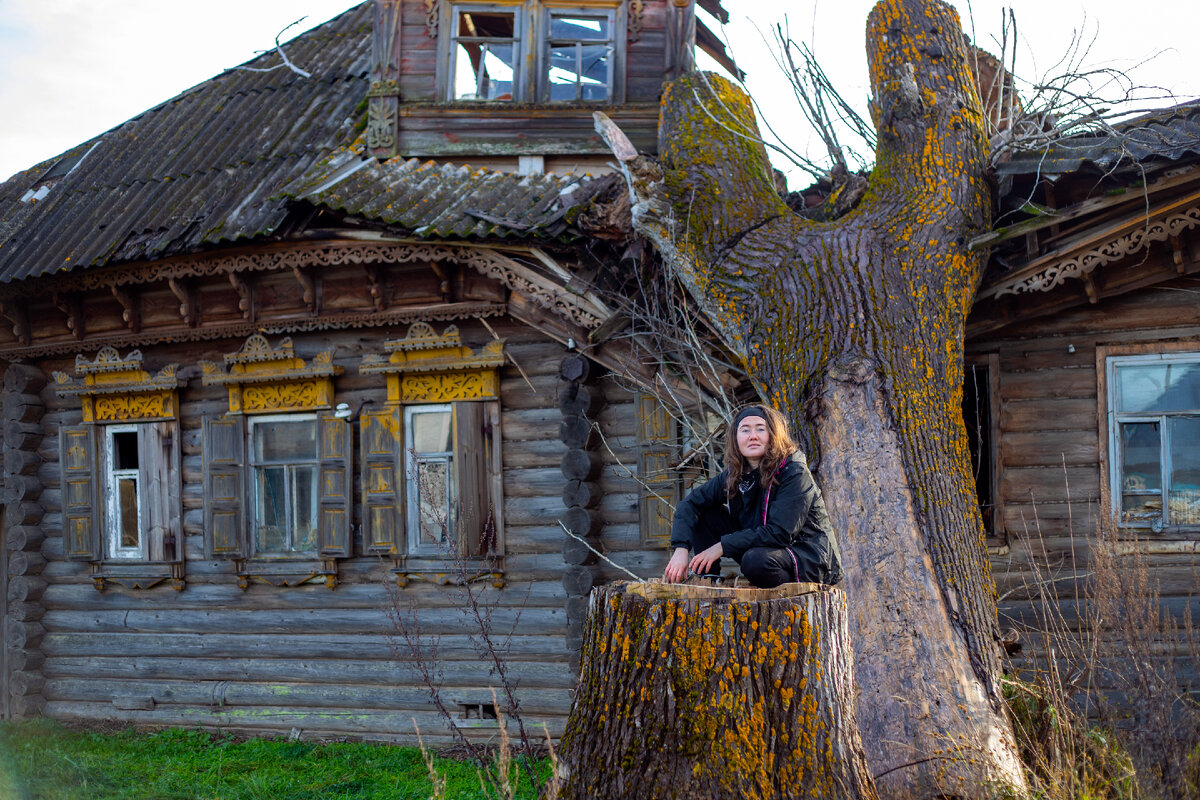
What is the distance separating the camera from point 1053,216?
6.22 metres

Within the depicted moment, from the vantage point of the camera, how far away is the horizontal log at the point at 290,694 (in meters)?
7.90

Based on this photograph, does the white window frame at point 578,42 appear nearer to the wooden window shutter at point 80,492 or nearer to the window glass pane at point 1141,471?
the window glass pane at point 1141,471

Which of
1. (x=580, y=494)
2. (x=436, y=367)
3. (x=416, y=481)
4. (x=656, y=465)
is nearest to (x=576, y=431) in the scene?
(x=580, y=494)

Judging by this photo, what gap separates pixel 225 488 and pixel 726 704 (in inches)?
269

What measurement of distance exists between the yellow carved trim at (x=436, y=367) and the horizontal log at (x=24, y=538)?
3937 millimetres

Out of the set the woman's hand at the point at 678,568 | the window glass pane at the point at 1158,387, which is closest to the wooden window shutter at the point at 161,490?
the woman's hand at the point at 678,568

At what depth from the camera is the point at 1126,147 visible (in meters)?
6.21

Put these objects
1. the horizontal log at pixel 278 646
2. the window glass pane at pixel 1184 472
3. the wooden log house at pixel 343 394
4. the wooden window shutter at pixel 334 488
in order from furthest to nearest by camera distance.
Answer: the wooden window shutter at pixel 334 488 < the horizontal log at pixel 278 646 < the wooden log house at pixel 343 394 < the window glass pane at pixel 1184 472

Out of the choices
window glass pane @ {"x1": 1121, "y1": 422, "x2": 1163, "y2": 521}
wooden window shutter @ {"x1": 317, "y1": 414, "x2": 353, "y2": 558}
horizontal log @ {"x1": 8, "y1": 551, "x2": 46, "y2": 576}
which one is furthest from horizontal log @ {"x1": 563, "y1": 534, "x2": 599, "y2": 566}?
horizontal log @ {"x1": 8, "y1": 551, "x2": 46, "y2": 576}

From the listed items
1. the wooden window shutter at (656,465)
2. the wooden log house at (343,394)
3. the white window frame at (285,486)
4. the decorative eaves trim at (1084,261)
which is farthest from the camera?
the white window frame at (285,486)

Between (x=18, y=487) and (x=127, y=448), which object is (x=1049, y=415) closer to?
(x=127, y=448)

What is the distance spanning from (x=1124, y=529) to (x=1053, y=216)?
2054 mm

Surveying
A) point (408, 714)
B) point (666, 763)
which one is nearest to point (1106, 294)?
point (666, 763)

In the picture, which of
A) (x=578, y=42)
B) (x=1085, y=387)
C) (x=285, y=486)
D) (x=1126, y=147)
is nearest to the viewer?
(x=1126, y=147)
